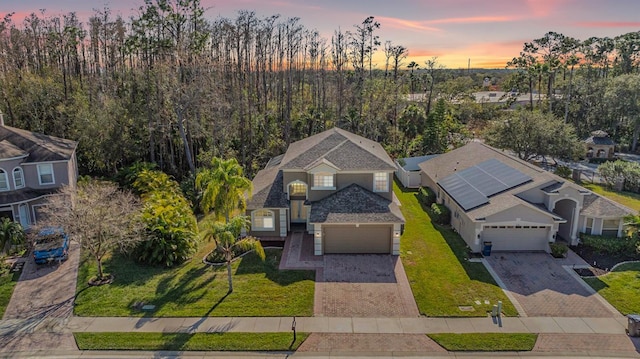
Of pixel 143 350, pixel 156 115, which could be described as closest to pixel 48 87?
pixel 156 115

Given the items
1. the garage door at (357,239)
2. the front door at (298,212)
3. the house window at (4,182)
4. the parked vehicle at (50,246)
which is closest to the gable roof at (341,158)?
the front door at (298,212)

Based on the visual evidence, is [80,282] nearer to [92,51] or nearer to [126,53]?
[126,53]

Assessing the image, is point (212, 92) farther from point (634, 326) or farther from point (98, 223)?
point (634, 326)

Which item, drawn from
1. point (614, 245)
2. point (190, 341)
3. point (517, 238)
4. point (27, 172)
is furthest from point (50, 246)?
point (614, 245)

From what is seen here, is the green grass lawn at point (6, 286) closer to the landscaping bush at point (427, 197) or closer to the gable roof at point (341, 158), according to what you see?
the gable roof at point (341, 158)

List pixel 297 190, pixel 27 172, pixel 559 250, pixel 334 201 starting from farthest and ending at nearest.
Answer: pixel 297 190
pixel 27 172
pixel 334 201
pixel 559 250
